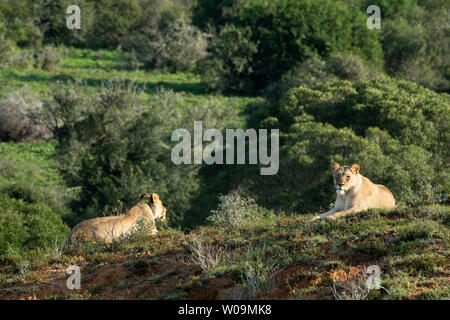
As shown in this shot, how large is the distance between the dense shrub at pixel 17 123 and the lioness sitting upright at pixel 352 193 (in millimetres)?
34595

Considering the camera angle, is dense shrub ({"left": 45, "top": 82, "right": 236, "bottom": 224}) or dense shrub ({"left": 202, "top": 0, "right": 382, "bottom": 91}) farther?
dense shrub ({"left": 202, "top": 0, "right": 382, "bottom": 91})

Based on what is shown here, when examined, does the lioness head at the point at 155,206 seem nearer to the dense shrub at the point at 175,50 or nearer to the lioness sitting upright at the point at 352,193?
the lioness sitting upright at the point at 352,193

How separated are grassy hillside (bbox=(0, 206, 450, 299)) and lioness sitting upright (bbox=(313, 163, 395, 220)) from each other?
59 centimetres

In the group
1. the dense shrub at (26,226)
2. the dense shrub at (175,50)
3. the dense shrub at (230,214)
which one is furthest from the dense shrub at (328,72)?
the dense shrub at (230,214)

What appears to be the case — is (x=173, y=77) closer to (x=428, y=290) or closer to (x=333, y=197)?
(x=333, y=197)

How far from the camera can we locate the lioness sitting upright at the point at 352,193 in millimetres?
13367

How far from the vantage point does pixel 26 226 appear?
76.7 ft

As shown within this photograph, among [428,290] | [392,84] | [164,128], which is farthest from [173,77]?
[428,290]

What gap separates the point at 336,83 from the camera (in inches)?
1486

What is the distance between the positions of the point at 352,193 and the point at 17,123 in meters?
36.2

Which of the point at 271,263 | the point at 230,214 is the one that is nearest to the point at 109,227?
the point at 230,214

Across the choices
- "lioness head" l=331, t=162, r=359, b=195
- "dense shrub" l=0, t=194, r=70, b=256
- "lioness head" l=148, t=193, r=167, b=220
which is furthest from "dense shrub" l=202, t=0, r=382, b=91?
"lioness head" l=331, t=162, r=359, b=195

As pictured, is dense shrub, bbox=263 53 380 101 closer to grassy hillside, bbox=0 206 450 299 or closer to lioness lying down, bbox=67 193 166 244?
lioness lying down, bbox=67 193 166 244

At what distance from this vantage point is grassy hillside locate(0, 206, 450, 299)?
966 centimetres
